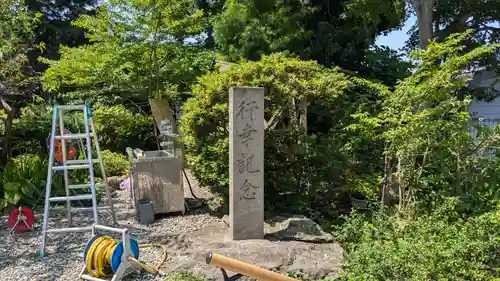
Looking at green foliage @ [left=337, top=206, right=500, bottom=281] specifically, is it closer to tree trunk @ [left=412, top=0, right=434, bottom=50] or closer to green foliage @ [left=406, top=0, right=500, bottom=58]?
tree trunk @ [left=412, top=0, right=434, bottom=50]

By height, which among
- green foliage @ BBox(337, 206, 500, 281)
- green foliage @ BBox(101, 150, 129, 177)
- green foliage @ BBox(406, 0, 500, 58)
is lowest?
green foliage @ BBox(337, 206, 500, 281)

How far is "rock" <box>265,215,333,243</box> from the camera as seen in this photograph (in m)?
4.52

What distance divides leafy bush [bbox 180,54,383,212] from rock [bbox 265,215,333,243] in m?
0.72

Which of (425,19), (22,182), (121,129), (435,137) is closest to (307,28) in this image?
(425,19)

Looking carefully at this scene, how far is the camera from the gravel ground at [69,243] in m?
3.77

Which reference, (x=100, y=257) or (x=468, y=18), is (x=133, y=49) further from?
(x=468, y=18)

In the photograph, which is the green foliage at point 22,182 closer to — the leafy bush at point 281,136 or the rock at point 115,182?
the rock at point 115,182

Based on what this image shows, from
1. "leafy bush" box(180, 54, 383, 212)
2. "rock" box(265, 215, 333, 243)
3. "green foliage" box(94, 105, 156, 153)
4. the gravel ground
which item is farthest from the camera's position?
"green foliage" box(94, 105, 156, 153)

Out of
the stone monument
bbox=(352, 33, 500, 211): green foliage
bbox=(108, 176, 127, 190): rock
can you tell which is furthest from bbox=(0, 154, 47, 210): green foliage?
→ bbox=(352, 33, 500, 211): green foliage

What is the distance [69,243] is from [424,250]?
3.90m

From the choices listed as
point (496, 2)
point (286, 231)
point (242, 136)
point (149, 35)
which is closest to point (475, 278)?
point (286, 231)

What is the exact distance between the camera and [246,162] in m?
4.41

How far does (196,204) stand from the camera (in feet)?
19.9

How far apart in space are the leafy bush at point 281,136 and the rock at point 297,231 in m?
0.72
